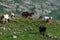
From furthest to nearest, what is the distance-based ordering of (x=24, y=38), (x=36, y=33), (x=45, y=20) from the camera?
(x=45, y=20) < (x=36, y=33) < (x=24, y=38)

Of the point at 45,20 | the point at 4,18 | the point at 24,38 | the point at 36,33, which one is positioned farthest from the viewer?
the point at 45,20

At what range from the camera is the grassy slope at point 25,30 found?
87.4 ft

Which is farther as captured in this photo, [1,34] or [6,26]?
[6,26]

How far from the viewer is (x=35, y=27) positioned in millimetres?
32031

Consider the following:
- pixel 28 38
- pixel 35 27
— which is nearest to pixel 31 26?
pixel 35 27

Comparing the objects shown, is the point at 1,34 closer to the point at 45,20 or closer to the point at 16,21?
the point at 16,21

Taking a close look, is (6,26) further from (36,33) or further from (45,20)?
(45,20)

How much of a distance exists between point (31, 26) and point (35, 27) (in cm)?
45

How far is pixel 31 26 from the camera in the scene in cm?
3206

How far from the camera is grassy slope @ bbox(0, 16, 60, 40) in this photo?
26.6 metres

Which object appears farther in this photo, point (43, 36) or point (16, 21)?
point (16, 21)

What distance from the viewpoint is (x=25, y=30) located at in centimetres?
2952

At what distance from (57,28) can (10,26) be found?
5.99 meters

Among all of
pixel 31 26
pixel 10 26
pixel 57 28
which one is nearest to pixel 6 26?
pixel 10 26
